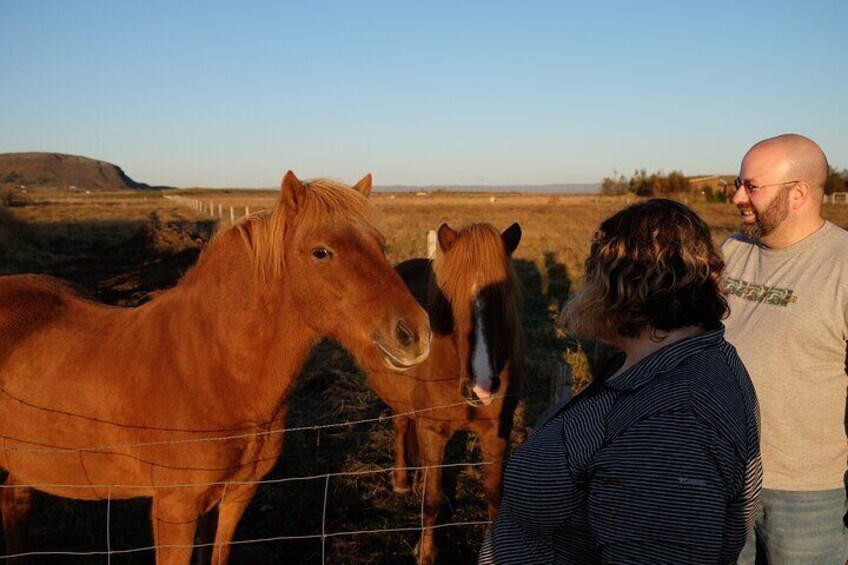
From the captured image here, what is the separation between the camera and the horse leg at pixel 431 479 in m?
3.81

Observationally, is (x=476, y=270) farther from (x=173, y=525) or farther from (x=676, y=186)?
(x=676, y=186)

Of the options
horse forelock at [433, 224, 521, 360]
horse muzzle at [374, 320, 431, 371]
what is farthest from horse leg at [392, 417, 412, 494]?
horse muzzle at [374, 320, 431, 371]

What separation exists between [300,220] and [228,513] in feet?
5.37

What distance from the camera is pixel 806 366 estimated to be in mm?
2299

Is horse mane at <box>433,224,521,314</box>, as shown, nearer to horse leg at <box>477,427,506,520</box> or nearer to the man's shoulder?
horse leg at <box>477,427,506,520</box>

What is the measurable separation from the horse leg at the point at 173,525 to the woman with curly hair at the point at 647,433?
1743 millimetres

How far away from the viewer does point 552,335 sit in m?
9.57

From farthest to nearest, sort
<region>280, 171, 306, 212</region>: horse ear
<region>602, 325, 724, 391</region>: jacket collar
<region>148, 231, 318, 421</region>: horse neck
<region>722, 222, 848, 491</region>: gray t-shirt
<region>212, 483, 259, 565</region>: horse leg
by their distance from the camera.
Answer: <region>212, 483, 259, 565</region>: horse leg → <region>148, 231, 318, 421</region>: horse neck → <region>280, 171, 306, 212</region>: horse ear → <region>722, 222, 848, 491</region>: gray t-shirt → <region>602, 325, 724, 391</region>: jacket collar

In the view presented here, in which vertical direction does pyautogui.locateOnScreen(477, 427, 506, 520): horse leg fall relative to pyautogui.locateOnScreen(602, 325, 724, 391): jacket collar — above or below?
below

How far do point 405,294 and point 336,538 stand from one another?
2.68 meters

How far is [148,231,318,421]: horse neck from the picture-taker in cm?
267

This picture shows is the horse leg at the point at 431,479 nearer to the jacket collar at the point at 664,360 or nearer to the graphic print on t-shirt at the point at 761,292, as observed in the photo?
the graphic print on t-shirt at the point at 761,292

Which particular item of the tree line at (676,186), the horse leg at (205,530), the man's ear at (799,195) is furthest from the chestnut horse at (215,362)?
the tree line at (676,186)

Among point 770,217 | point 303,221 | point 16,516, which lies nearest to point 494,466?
point 303,221
